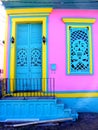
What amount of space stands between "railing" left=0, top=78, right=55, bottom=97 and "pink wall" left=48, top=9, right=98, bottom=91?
11.8 inches

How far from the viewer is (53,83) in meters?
8.84

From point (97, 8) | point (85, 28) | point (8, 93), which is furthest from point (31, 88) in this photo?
point (97, 8)

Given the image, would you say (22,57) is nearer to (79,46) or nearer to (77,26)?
(79,46)

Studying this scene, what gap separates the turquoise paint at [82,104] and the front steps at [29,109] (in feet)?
3.27

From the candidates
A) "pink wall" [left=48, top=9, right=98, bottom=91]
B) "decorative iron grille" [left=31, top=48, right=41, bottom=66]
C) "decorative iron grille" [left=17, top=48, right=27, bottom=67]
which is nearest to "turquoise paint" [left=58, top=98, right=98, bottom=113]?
"pink wall" [left=48, top=9, right=98, bottom=91]

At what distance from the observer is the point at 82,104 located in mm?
8852

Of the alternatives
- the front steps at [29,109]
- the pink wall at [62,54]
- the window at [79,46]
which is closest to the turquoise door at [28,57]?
the pink wall at [62,54]

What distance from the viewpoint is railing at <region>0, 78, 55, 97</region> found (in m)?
8.76

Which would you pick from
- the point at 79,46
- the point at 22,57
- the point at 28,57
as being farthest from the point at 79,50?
the point at 22,57

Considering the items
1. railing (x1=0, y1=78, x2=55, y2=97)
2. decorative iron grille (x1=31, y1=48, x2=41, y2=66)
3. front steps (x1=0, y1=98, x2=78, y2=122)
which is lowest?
front steps (x1=0, y1=98, x2=78, y2=122)

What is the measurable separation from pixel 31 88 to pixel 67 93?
Answer: 1442 mm

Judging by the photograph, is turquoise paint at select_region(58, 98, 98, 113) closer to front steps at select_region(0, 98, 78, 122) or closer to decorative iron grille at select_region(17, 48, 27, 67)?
front steps at select_region(0, 98, 78, 122)

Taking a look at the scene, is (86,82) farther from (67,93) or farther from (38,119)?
(38,119)

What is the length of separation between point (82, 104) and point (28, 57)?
2.79 meters
